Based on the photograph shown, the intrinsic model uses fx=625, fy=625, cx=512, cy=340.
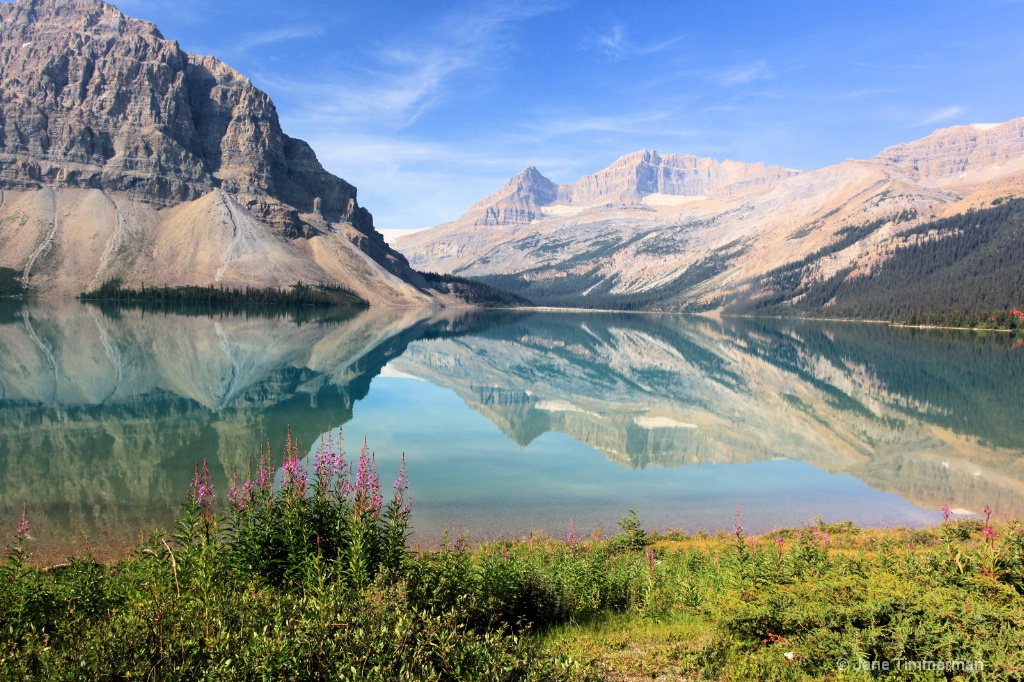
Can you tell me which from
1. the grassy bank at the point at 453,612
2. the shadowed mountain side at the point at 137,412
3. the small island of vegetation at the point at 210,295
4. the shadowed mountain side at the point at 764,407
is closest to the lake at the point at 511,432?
the shadowed mountain side at the point at 137,412

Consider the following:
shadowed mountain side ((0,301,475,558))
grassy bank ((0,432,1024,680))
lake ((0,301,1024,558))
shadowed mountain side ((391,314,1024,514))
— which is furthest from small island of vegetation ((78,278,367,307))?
grassy bank ((0,432,1024,680))

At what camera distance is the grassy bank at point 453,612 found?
664 centimetres

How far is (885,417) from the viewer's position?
159 feet

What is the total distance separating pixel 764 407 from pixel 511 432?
24.7m

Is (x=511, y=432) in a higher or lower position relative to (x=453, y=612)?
lower

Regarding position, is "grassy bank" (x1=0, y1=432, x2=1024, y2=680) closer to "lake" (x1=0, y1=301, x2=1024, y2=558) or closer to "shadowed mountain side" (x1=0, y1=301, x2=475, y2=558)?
"lake" (x1=0, y1=301, x2=1024, y2=558)

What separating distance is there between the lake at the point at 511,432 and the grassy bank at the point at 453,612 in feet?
26.8

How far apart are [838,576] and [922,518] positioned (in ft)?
64.2

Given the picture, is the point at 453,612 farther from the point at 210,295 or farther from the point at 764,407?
the point at 210,295

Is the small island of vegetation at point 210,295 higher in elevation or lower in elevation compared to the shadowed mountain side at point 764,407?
higher

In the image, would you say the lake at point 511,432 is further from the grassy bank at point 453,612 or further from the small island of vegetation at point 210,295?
the small island of vegetation at point 210,295

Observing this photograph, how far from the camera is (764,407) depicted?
52.2 meters

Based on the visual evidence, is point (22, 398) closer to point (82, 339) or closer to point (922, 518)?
point (82, 339)

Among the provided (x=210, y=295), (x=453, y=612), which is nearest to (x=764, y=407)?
(x=453, y=612)
